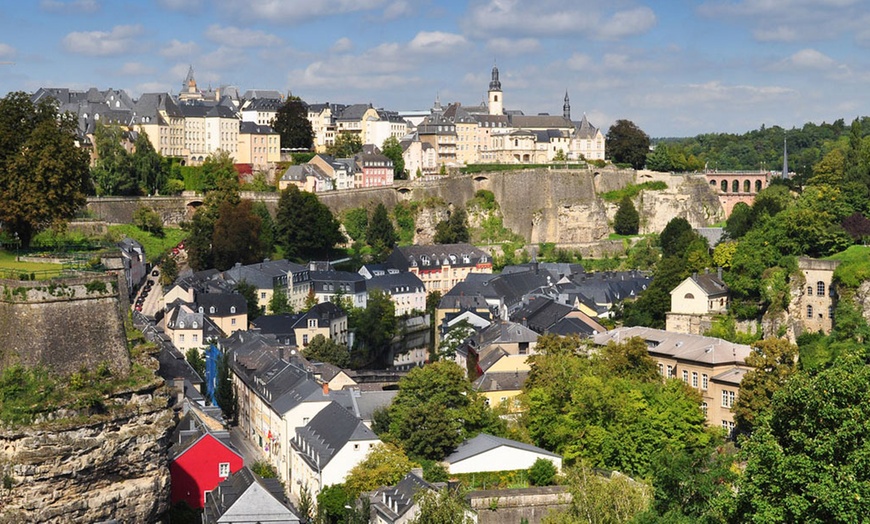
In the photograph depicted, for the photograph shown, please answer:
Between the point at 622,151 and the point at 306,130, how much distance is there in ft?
84.6

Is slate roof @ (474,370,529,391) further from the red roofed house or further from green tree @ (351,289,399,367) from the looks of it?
green tree @ (351,289,399,367)

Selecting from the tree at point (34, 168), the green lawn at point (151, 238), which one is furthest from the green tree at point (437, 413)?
the green lawn at point (151, 238)

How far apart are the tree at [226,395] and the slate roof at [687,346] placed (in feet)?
50.3

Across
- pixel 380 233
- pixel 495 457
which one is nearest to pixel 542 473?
pixel 495 457

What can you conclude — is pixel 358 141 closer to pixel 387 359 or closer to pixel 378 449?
pixel 387 359

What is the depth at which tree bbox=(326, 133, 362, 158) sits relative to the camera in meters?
92.4

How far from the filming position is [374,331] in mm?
62219

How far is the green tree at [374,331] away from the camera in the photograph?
6119 centimetres

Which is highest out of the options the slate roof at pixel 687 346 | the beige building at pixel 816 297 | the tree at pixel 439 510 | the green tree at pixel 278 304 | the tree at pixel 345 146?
the tree at pixel 345 146

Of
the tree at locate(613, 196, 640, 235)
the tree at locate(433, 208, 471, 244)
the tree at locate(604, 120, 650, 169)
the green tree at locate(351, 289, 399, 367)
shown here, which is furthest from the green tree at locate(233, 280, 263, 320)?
the tree at locate(604, 120, 650, 169)

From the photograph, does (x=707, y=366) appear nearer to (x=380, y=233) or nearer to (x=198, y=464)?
(x=198, y=464)

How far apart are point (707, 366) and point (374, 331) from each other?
2521 cm

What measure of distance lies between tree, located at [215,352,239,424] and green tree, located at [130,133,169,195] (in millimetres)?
30563

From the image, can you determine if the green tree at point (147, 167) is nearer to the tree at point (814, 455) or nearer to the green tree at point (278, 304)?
the green tree at point (278, 304)
